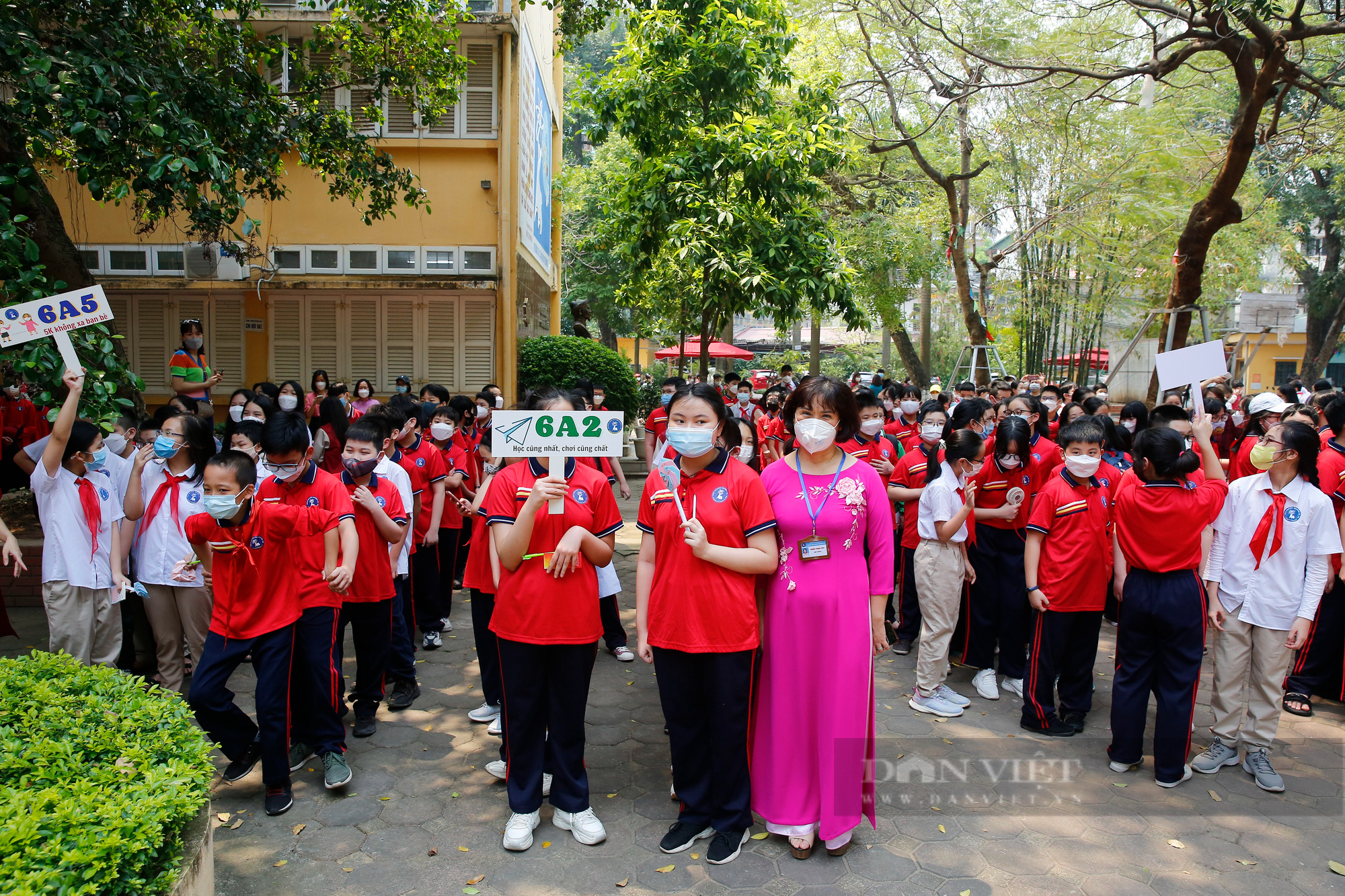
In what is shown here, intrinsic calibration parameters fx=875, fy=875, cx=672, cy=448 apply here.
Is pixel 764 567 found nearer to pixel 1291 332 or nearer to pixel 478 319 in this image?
pixel 478 319

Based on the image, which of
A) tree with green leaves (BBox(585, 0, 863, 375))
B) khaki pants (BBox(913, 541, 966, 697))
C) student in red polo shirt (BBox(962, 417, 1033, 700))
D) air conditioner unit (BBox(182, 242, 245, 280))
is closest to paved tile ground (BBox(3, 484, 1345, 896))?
khaki pants (BBox(913, 541, 966, 697))

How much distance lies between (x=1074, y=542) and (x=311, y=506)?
3.97 meters

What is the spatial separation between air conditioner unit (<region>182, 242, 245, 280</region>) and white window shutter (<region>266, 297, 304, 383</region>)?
0.70 m

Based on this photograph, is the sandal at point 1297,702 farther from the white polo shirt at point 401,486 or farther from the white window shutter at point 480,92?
the white window shutter at point 480,92

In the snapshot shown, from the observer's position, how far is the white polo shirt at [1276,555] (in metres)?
4.35

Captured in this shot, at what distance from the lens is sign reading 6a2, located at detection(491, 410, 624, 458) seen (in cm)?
351

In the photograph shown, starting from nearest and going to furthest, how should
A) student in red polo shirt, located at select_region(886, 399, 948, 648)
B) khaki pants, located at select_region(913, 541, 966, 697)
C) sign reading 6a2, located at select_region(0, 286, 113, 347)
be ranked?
1. sign reading 6a2, located at select_region(0, 286, 113, 347)
2. khaki pants, located at select_region(913, 541, 966, 697)
3. student in red polo shirt, located at select_region(886, 399, 948, 648)

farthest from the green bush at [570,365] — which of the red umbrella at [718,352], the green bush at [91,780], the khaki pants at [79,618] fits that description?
the green bush at [91,780]

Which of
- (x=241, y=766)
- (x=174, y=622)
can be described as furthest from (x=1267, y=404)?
(x=174, y=622)

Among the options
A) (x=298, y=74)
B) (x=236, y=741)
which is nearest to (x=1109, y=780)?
(x=236, y=741)

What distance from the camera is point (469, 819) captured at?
13.1ft

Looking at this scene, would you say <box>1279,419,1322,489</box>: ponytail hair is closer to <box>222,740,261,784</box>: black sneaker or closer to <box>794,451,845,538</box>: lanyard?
<box>794,451,845,538</box>: lanyard

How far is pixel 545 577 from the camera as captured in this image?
366 cm

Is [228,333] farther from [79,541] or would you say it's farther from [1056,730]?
[1056,730]
